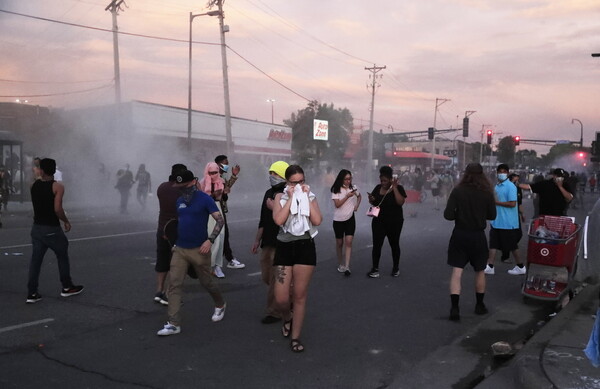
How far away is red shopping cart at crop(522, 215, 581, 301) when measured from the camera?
6113mm

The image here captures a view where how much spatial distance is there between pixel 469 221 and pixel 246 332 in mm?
2669

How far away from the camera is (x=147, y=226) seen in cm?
1388

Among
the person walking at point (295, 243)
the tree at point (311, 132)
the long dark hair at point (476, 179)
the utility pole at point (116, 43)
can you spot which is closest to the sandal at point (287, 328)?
the person walking at point (295, 243)

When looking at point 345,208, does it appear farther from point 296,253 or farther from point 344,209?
point 296,253

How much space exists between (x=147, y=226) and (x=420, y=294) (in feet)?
30.1

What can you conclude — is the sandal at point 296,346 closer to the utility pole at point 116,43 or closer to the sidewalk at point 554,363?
the sidewalk at point 554,363

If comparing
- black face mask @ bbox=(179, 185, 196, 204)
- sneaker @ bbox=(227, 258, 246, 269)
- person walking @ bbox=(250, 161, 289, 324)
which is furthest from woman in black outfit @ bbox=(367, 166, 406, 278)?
black face mask @ bbox=(179, 185, 196, 204)

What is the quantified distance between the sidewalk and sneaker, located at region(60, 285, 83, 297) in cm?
491

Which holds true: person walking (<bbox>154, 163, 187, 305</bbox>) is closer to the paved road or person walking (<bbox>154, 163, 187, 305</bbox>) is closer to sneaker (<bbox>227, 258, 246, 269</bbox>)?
the paved road

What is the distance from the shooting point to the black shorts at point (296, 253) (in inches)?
178

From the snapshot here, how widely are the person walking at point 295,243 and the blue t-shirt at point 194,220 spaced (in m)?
0.93

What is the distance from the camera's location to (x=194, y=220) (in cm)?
509

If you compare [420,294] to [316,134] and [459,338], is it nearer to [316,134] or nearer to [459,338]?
[459,338]

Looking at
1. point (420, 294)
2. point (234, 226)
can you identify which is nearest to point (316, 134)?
point (234, 226)
